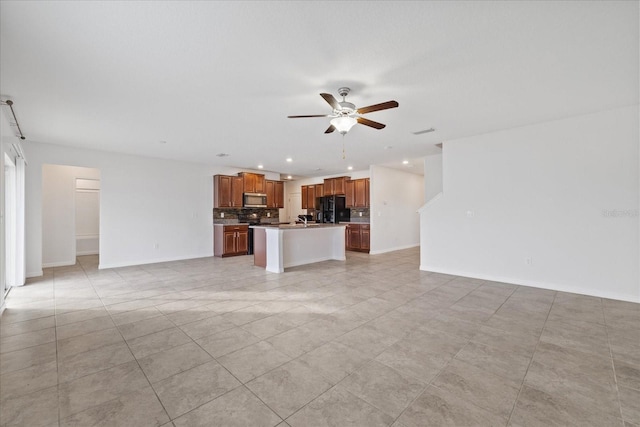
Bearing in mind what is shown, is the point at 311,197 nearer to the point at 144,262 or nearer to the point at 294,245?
the point at 294,245

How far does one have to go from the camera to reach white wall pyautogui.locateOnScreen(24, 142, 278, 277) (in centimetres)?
540

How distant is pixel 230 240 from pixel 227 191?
1399 millimetres

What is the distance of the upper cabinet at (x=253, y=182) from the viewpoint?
27.4 ft

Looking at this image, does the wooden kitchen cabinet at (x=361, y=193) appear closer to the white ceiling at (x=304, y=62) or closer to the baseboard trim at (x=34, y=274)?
the white ceiling at (x=304, y=62)

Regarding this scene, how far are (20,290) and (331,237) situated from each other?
5.82 metres

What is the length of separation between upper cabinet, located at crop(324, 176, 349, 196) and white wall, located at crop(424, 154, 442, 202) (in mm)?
2838

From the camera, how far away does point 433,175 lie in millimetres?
6652

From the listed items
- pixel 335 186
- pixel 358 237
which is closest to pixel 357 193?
pixel 335 186

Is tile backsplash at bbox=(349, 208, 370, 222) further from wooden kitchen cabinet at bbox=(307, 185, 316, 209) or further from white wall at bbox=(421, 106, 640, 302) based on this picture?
white wall at bbox=(421, 106, 640, 302)

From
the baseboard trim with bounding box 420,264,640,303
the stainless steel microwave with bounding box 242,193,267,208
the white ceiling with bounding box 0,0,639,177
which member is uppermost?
the white ceiling with bounding box 0,0,639,177

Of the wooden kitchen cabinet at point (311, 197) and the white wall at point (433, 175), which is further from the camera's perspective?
the wooden kitchen cabinet at point (311, 197)

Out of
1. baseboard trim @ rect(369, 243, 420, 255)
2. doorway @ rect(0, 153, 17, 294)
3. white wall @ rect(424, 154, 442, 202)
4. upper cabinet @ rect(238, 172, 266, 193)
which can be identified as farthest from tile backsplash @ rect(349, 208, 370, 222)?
→ doorway @ rect(0, 153, 17, 294)

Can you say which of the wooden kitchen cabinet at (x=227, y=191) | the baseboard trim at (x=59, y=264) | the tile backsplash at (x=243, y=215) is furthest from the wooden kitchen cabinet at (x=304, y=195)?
the baseboard trim at (x=59, y=264)

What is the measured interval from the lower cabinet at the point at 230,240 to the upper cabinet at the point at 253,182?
3.87 ft
